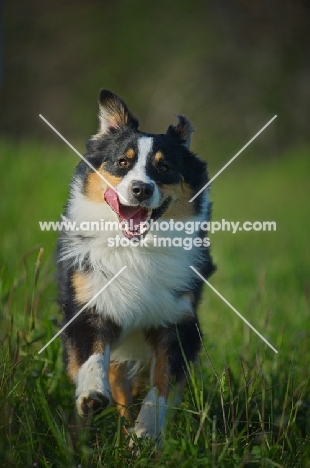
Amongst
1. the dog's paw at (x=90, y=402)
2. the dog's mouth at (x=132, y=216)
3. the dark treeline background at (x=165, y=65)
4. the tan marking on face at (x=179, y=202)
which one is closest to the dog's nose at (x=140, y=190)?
the dog's mouth at (x=132, y=216)

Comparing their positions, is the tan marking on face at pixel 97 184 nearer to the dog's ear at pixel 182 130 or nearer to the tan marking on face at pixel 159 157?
the tan marking on face at pixel 159 157

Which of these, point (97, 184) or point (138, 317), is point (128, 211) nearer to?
point (97, 184)

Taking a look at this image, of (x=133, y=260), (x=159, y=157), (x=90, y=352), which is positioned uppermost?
(x=159, y=157)

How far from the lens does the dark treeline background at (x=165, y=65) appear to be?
1348cm

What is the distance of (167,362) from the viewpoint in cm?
354

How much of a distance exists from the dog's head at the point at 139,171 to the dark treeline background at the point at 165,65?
8.67 metres

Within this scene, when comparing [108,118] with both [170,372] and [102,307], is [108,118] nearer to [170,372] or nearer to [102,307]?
[102,307]

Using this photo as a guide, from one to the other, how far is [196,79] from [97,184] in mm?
12252

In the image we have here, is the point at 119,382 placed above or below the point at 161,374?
below

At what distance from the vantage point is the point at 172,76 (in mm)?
15750

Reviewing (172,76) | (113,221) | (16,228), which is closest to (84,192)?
(113,221)

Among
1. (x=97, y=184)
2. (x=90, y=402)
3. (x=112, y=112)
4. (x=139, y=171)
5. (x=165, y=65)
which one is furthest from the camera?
(x=165, y=65)

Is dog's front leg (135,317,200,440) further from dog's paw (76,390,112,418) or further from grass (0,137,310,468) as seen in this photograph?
dog's paw (76,390,112,418)

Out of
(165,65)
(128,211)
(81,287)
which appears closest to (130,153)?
(128,211)
